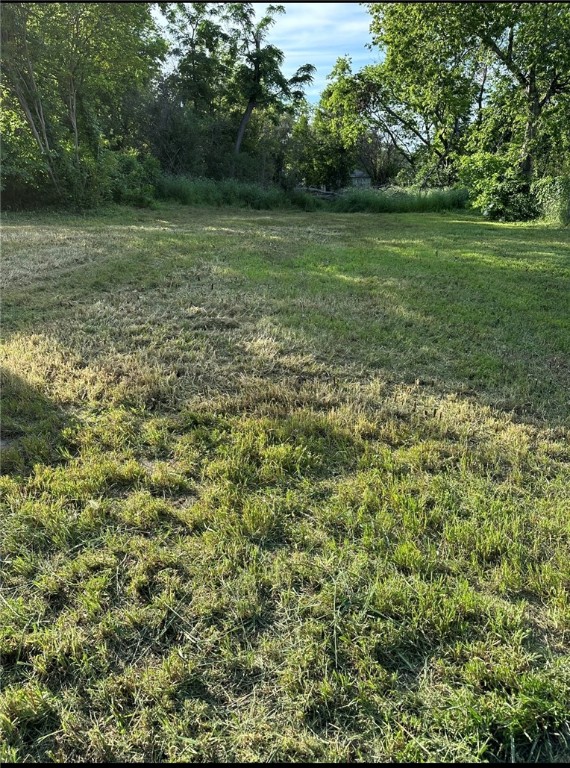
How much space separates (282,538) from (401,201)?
18.2 meters

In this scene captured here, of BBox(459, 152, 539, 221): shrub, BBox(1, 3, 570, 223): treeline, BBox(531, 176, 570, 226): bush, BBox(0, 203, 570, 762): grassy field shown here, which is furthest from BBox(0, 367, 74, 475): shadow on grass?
BBox(459, 152, 539, 221): shrub

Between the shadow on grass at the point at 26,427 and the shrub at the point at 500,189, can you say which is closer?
the shadow on grass at the point at 26,427

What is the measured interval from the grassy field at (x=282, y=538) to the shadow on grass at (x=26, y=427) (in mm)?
15

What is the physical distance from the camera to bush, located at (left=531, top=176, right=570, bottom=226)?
1200 centimetres

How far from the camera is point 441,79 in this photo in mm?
18391

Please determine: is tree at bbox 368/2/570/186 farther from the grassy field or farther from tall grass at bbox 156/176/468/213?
the grassy field

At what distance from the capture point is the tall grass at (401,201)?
17.3 metres

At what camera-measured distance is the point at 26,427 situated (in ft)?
8.56

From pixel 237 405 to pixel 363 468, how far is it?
0.95 meters

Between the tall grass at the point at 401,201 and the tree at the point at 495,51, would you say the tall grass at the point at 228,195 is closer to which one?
the tall grass at the point at 401,201

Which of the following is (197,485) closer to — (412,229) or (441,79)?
(412,229)

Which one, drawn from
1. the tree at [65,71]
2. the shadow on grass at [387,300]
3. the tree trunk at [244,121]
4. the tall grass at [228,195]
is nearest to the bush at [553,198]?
the shadow on grass at [387,300]

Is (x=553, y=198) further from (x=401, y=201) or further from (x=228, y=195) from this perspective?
(x=228, y=195)

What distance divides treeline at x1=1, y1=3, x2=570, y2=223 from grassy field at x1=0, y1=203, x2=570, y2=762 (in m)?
9.64
